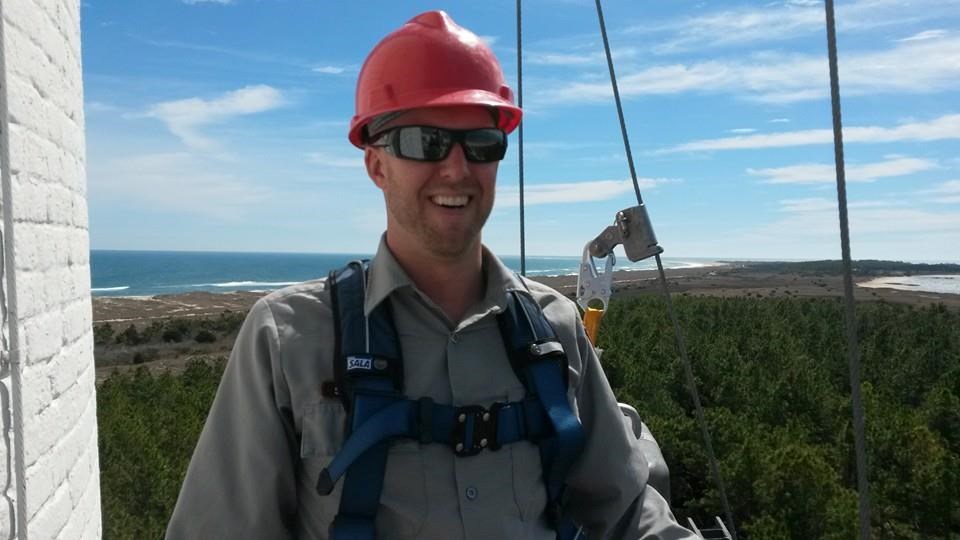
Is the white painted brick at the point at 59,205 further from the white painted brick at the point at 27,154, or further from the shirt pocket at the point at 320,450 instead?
the shirt pocket at the point at 320,450

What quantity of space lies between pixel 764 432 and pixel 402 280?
8611mm

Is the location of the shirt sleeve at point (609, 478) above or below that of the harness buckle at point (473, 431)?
below

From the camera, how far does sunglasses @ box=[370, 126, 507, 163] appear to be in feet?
4.58

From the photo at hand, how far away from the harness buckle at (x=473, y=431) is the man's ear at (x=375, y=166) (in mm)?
474

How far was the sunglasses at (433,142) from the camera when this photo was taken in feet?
4.58

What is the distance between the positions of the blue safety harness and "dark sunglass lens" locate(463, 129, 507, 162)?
29 cm

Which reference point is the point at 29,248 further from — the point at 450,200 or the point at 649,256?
the point at 649,256

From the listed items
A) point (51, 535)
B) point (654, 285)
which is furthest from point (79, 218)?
point (654, 285)

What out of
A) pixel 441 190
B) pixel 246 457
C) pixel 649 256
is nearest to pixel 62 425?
pixel 246 457

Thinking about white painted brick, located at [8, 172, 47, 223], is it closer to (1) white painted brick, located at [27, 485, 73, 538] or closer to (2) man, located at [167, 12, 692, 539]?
(1) white painted brick, located at [27, 485, 73, 538]

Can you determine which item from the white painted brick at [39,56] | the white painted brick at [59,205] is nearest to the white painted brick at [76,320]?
the white painted brick at [59,205]

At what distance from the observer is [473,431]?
4.47ft

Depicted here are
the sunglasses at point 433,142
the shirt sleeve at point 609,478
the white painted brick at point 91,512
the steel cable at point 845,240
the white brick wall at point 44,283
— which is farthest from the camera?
the white painted brick at point 91,512

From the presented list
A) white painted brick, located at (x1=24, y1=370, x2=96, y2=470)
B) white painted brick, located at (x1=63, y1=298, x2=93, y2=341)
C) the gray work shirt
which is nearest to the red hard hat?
the gray work shirt
